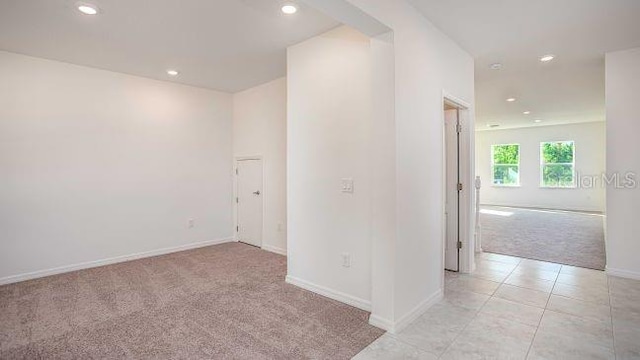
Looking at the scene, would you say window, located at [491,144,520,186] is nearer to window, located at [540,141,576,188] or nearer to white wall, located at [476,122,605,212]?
white wall, located at [476,122,605,212]

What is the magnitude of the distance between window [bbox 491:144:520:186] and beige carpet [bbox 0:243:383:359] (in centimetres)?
973

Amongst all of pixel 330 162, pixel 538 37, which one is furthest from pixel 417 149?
pixel 538 37

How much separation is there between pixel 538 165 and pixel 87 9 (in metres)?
11.7

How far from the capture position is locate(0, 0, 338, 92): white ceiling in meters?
2.73

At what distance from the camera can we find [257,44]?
11.6 feet

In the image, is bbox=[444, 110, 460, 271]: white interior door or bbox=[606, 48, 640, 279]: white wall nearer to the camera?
bbox=[606, 48, 640, 279]: white wall

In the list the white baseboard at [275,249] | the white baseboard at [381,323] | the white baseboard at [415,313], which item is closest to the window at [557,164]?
the white baseboard at [415,313]

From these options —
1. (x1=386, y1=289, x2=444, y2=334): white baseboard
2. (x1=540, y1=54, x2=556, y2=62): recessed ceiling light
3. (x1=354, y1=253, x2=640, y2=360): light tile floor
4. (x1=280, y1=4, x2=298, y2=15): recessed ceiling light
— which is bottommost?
(x1=354, y1=253, x2=640, y2=360): light tile floor

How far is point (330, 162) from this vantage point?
3.22 meters

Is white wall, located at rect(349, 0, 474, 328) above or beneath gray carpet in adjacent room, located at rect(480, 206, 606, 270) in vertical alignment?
above

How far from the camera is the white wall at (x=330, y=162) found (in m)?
2.97

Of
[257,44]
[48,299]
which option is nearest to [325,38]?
[257,44]

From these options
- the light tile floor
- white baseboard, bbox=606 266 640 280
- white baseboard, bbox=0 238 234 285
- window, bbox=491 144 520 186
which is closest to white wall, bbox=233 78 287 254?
white baseboard, bbox=0 238 234 285

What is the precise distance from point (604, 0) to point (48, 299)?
590 centimetres
